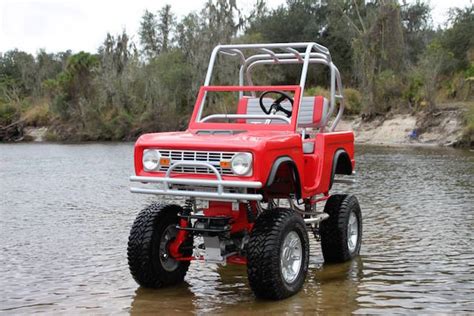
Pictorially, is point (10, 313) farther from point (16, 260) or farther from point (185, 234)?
point (16, 260)

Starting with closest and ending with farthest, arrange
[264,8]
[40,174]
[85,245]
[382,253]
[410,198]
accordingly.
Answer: [382,253] < [85,245] < [410,198] < [40,174] < [264,8]

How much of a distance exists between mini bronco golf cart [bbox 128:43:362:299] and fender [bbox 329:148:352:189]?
2 cm

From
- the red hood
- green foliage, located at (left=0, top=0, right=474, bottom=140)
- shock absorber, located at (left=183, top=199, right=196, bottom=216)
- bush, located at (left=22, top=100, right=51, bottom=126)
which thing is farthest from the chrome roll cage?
bush, located at (left=22, top=100, right=51, bottom=126)

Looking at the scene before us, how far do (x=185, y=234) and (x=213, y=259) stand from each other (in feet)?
1.99

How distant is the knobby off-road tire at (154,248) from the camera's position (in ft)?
22.2

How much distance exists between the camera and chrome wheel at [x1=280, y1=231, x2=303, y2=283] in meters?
6.48

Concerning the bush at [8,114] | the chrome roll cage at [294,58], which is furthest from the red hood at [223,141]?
the bush at [8,114]

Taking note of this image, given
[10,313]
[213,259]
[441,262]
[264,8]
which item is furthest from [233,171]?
A: [264,8]

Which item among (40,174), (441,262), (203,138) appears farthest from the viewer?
(40,174)

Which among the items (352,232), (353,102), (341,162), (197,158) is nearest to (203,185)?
(197,158)

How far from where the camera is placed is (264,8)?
58.8 meters

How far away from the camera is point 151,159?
662 centimetres

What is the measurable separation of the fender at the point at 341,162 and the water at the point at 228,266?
1.06 meters

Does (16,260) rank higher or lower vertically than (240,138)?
lower
